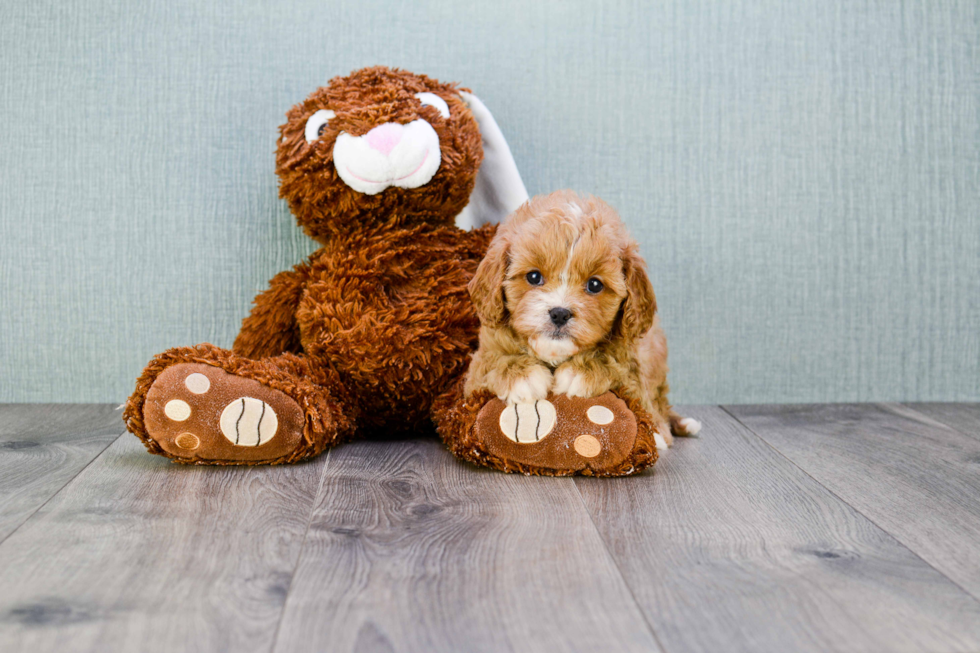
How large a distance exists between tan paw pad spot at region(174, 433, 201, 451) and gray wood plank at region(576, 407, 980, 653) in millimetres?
591

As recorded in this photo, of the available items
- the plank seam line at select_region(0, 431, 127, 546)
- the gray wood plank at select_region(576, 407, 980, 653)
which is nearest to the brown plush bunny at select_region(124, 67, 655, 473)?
the plank seam line at select_region(0, 431, 127, 546)

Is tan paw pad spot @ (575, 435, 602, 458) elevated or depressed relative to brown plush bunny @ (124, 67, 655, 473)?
depressed

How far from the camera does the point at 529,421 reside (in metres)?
1.24

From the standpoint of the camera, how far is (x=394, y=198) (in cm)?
148

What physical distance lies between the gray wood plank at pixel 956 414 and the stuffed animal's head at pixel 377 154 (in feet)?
3.68

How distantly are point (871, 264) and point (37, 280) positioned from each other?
1893 mm

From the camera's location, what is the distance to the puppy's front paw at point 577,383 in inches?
49.8

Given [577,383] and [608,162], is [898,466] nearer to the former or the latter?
[577,383]


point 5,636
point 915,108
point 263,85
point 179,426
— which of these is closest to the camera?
point 5,636

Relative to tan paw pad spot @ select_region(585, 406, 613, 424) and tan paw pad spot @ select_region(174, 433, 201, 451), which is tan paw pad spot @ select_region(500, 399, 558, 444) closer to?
tan paw pad spot @ select_region(585, 406, 613, 424)

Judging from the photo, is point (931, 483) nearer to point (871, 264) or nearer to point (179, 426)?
point (871, 264)

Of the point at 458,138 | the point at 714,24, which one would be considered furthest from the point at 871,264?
the point at 458,138

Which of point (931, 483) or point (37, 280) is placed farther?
point (37, 280)

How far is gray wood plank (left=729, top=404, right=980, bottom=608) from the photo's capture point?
3.31 ft
